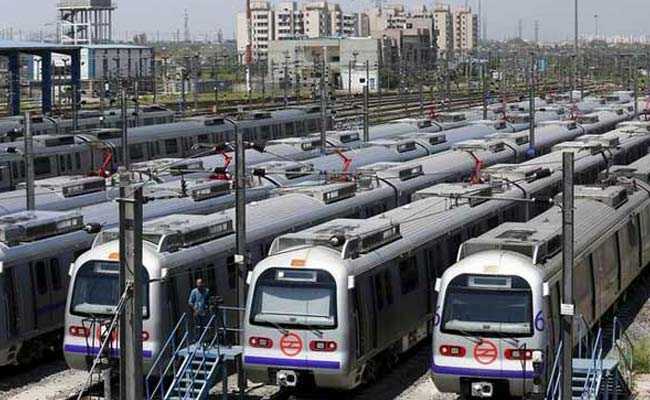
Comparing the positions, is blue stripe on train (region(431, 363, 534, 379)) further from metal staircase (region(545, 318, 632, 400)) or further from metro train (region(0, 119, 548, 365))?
metro train (region(0, 119, 548, 365))

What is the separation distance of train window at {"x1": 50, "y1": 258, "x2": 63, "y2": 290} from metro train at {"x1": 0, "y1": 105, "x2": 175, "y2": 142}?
19.1 m

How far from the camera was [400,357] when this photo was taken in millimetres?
22453

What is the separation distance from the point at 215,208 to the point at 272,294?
24.5 ft

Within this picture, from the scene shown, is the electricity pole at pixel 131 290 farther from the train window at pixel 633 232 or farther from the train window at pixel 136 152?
the train window at pixel 136 152

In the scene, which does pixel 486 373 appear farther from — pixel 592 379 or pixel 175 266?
pixel 175 266

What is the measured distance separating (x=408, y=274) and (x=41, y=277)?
20.6 feet

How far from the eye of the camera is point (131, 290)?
1373 centimetres

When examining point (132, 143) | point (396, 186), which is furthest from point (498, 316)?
point (132, 143)

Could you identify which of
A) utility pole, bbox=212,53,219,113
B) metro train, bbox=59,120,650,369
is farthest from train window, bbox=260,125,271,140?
metro train, bbox=59,120,650,369

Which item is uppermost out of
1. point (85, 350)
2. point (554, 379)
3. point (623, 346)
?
point (85, 350)

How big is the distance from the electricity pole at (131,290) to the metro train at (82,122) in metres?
28.2

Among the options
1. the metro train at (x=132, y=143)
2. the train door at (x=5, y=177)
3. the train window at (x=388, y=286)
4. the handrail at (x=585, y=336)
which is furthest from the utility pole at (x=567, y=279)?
the train door at (x=5, y=177)

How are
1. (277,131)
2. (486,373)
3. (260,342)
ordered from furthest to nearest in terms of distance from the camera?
(277,131) → (260,342) → (486,373)

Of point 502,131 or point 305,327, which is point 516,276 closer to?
point 305,327
